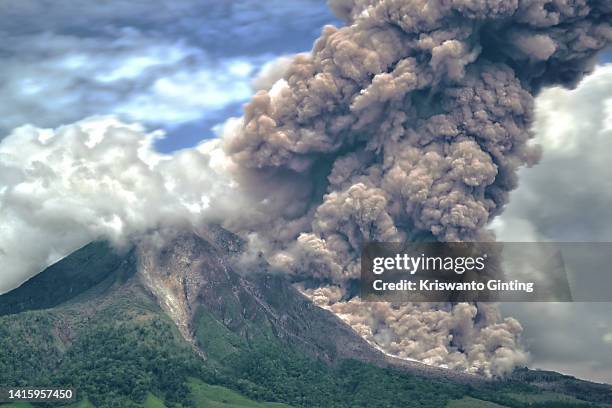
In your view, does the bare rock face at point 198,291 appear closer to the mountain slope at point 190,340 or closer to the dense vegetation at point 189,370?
the mountain slope at point 190,340

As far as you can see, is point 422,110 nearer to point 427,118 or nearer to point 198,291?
point 427,118

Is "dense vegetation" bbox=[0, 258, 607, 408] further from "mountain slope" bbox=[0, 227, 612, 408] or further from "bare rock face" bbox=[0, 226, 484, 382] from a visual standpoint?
"bare rock face" bbox=[0, 226, 484, 382]

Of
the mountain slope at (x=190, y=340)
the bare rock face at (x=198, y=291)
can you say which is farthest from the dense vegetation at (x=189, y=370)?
the bare rock face at (x=198, y=291)

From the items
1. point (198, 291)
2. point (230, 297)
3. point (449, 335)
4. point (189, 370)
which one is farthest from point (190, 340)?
point (449, 335)

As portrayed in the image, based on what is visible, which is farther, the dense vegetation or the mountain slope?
the mountain slope

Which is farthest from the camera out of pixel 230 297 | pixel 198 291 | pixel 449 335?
pixel 230 297

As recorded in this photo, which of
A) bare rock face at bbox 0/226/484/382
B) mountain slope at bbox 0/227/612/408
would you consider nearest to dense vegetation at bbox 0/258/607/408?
mountain slope at bbox 0/227/612/408

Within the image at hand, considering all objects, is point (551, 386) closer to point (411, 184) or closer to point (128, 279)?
point (411, 184)

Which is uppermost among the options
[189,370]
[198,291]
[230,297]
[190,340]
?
[198,291]

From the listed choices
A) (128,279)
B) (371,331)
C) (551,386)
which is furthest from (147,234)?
(551,386)
